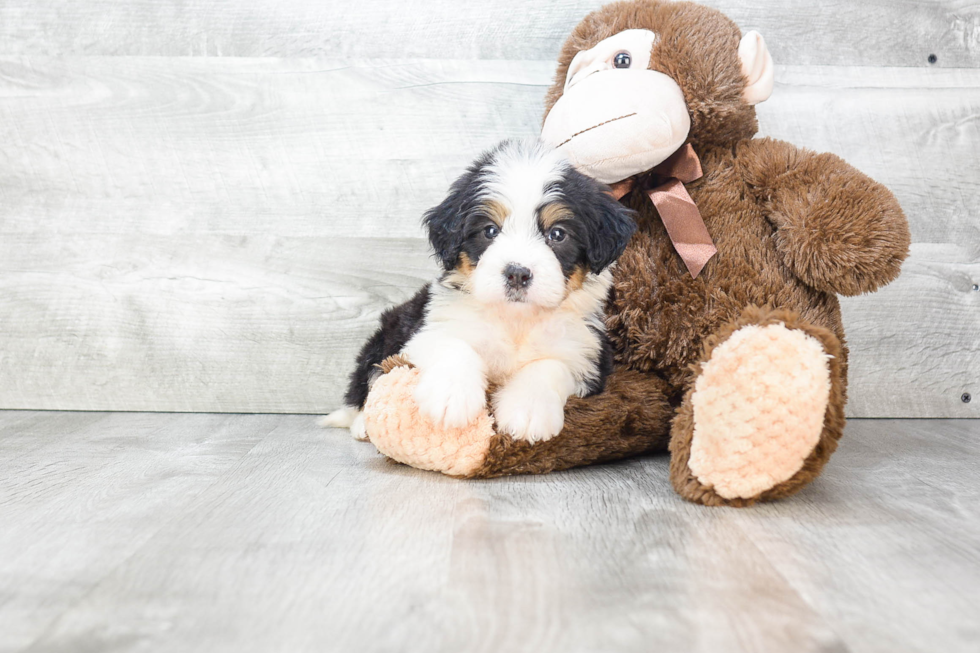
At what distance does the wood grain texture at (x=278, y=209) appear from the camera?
243 cm

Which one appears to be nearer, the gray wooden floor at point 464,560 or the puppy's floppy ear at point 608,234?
the gray wooden floor at point 464,560

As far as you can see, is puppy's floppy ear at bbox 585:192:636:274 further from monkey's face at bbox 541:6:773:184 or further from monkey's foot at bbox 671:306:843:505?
monkey's foot at bbox 671:306:843:505

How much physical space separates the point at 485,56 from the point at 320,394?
3.84ft

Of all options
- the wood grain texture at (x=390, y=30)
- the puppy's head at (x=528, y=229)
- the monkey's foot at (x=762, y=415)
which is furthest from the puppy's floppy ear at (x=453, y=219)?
the wood grain texture at (x=390, y=30)

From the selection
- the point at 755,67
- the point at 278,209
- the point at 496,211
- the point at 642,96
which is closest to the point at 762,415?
the point at 496,211

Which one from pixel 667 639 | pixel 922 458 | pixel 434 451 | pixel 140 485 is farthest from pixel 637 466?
pixel 140 485

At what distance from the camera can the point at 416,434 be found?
5.26 ft

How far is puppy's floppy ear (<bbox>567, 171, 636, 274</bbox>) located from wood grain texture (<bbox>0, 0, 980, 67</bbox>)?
0.95 m

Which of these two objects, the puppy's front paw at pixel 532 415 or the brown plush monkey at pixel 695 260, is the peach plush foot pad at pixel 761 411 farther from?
the puppy's front paw at pixel 532 415

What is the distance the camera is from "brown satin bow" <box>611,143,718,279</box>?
1.79 metres

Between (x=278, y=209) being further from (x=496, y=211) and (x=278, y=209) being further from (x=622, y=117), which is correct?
(x=622, y=117)

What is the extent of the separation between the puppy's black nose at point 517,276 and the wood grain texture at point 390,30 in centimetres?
114

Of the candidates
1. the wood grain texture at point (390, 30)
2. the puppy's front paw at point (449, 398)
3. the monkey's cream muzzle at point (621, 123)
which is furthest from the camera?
the wood grain texture at point (390, 30)

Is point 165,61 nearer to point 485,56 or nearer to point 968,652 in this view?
point 485,56
